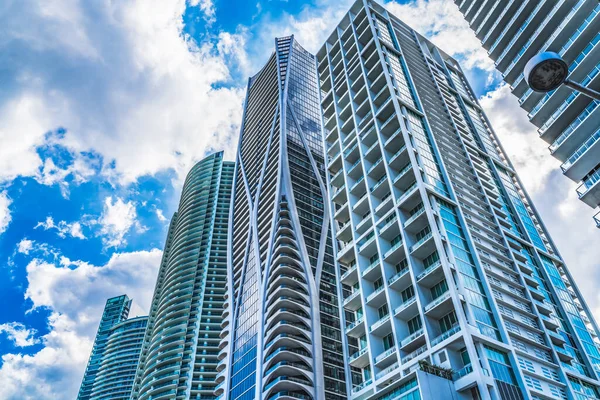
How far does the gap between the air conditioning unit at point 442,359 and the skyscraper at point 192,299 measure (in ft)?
308

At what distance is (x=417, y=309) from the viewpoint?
4972 cm

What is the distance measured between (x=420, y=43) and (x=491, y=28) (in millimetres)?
49041

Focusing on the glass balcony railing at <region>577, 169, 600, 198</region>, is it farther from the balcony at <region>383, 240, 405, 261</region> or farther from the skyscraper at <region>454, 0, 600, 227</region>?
the balcony at <region>383, 240, 405, 261</region>

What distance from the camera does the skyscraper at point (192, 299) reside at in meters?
130

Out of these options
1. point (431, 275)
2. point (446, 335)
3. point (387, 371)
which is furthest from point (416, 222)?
point (387, 371)

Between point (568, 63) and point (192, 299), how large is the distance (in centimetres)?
12552

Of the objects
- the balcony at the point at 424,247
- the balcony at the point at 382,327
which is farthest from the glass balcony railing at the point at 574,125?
the balcony at the point at 382,327

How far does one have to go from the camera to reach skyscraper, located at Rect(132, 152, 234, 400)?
12950 centimetres

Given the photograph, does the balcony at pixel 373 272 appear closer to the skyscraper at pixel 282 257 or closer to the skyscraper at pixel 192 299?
the skyscraper at pixel 282 257

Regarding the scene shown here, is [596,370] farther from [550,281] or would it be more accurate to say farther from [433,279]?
[433,279]

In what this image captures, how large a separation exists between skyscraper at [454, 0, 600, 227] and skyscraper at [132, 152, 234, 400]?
350 ft

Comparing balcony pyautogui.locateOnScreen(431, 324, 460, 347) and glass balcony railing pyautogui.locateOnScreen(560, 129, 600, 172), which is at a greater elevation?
glass balcony railing pyautogui.locateOnScreen(560, 129, 600, 172)

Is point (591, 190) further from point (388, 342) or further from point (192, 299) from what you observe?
point (192, 299)

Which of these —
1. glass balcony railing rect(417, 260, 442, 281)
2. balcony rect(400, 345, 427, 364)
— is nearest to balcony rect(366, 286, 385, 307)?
glass balcony railing rect(417, 260, 442, 281)
